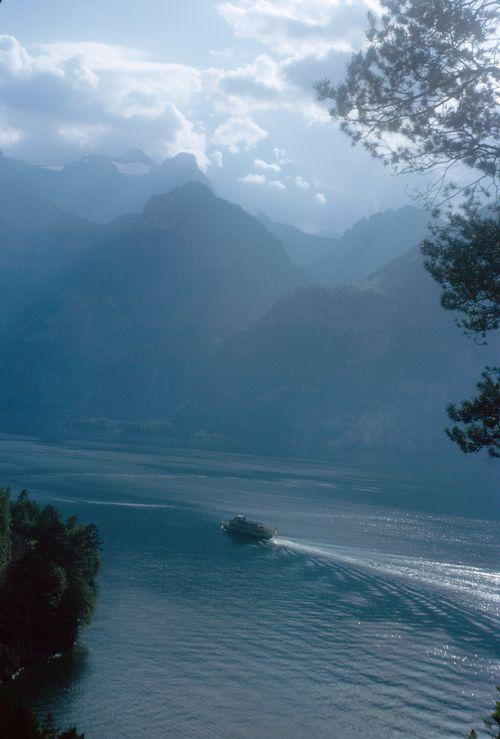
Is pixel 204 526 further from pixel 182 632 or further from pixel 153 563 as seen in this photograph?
pixel 182 632

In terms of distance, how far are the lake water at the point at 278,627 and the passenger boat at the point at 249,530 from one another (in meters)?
1.69

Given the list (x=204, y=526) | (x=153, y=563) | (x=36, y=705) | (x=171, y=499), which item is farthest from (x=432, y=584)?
(x=171, y=499)

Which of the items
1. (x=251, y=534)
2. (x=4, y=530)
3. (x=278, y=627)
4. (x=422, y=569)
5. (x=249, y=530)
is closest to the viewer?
(x=278, y=627)

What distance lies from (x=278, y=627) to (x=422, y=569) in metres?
24.0

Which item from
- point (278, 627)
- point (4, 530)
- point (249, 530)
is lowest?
point (278, 627)

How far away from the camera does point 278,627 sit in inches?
1828

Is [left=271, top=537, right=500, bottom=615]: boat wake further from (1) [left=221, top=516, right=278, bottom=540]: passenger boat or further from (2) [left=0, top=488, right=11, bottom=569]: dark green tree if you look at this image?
(2) [left=0, top=488, right=11, bottom=569]: dark green tree

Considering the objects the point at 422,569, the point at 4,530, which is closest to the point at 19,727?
the point at 4,530

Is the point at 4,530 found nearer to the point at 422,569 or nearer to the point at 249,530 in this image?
the point at 249,530

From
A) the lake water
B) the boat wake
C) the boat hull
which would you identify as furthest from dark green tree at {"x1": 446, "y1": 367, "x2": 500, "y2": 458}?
the boat hull

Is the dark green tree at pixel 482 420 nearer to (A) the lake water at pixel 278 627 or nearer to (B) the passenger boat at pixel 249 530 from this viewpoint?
(A) the lake water at pixel 278 627

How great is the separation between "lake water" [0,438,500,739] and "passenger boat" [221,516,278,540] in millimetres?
1690

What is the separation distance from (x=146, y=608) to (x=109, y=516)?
3508cm

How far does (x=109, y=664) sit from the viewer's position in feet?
127
